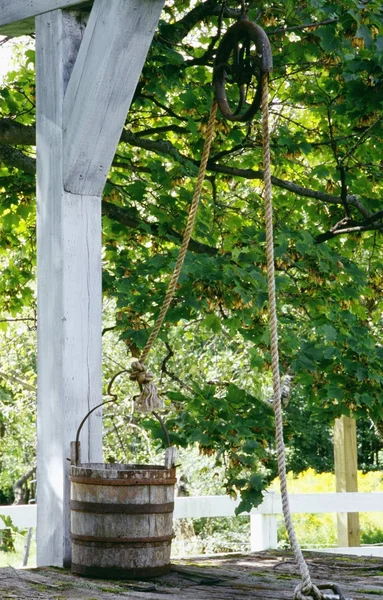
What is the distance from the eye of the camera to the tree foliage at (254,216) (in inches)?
167

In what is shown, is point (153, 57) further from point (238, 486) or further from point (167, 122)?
point (238, 486)

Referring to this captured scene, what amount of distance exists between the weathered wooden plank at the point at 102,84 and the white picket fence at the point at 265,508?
94.7 inches

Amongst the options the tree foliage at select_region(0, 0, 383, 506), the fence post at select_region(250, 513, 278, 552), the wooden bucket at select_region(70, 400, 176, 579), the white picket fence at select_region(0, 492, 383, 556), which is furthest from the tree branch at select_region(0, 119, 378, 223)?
the wooden bucket at select_region(70, 400, 176, 579)

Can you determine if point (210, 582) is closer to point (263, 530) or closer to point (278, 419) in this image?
point (278, 419)

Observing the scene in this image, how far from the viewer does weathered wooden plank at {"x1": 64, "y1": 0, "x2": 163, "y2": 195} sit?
2.82 m

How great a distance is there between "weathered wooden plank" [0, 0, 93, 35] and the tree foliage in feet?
3.80

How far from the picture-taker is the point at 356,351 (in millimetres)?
4434

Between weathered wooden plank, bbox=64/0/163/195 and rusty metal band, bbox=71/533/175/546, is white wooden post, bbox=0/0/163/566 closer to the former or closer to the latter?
weathered wooden plank, bbox=64/0/163/195

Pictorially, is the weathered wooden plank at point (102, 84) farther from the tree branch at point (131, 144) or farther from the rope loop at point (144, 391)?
the tree branch at point (131, 144)

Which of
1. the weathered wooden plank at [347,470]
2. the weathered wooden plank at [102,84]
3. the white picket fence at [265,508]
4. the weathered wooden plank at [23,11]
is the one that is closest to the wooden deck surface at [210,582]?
the weathered wooden plank at [102,84]

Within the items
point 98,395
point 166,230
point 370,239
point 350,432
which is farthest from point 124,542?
point 350,432

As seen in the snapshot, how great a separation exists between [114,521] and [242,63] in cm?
139

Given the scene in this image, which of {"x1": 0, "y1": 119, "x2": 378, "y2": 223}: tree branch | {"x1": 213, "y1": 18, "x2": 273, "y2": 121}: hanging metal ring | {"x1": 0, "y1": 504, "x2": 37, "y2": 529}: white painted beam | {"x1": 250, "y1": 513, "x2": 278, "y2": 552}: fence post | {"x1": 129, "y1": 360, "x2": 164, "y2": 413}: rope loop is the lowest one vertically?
{"x1": 250, "y1": 513, "x2": 278, "y2": 552}: fence post

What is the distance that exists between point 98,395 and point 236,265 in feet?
4.94
